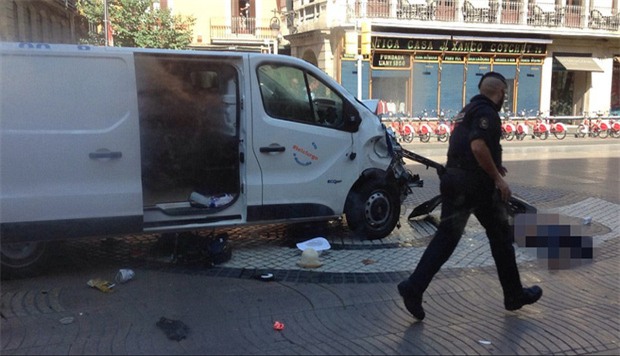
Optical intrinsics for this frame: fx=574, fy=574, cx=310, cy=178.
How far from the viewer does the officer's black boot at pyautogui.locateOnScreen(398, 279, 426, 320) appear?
434cm

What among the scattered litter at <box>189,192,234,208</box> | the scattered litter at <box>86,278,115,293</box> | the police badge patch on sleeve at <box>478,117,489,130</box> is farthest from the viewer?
the scattered litter at <box>189,192,234,208</box>

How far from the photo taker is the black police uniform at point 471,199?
420 centimetres

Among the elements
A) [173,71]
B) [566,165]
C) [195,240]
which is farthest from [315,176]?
[566,165]

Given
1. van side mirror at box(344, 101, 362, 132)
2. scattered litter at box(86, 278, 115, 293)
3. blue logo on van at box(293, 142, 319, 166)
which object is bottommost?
scattered litter at box(86, 278, 115, 293)

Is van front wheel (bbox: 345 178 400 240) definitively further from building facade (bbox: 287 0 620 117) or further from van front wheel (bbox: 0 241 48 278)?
building facade (bbox: 287 0 620 117)

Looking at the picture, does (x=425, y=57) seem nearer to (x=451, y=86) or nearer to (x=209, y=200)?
(x=451, y=86)

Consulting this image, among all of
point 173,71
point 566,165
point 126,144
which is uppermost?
point 173,71

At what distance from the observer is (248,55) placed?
5988mm

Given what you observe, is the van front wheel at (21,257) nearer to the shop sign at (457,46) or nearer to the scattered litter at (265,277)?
the scattered litter at (265,277)

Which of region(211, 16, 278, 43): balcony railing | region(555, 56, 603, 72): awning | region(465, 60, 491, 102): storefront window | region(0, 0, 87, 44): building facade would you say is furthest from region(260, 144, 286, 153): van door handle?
region(211, 16, 278, 43): balcony railing

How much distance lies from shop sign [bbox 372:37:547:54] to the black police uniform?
2136 centimetres

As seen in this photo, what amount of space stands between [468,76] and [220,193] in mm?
22667

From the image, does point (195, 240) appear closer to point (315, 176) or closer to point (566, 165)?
point (315, 176)

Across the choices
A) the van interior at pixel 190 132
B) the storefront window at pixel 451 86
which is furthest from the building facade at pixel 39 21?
the storefront window at pixel 451 86
